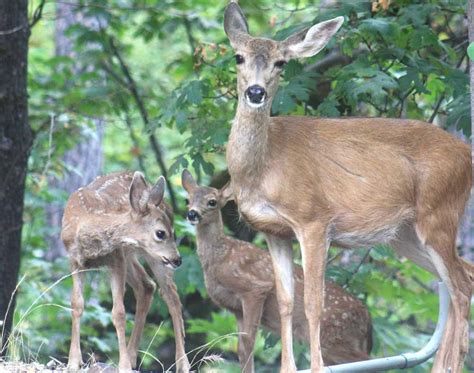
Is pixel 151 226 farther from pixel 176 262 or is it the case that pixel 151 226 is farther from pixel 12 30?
pixel 12 30

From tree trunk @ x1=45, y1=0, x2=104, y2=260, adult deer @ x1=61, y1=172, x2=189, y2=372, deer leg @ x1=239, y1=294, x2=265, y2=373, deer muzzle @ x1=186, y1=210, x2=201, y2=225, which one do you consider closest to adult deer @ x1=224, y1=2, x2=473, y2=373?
adult deer @ x1=61, y1=172, x2=189, y2=372

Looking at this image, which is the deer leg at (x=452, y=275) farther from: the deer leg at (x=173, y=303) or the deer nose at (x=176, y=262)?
the deer leg at (x=173, y=303)

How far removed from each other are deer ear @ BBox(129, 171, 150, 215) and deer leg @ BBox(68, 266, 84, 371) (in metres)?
0.61

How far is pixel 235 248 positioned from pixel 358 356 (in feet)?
4.69

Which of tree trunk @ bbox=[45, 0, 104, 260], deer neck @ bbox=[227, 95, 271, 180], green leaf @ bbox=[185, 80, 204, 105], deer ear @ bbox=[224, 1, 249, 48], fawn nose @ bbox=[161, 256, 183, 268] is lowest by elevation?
tree trunk @ bbox=[45, 0, 104, 260]

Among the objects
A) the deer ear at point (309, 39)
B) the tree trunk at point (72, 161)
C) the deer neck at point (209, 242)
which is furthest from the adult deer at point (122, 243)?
the tree trunk at point (72, 161)

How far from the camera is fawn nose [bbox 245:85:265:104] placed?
6996mm

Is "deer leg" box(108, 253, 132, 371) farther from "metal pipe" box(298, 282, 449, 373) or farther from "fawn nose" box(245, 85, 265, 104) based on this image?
"fawn nose" box(245, 85, 265, 104)

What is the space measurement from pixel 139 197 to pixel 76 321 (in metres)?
1.02

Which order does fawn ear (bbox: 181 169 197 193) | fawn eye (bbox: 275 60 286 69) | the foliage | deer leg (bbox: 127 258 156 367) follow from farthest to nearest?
1. fawn ear (bbox: 181 169 197 193)
2. the foliage
3. deer leg (bbox: 127 258 156 367)
4. fawn eye (bbox: 275 60 286 69)

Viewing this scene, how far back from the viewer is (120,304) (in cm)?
772

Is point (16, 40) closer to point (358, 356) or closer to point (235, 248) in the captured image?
point (235, 248)

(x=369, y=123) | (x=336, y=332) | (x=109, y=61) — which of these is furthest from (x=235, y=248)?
(x=109, y=61)

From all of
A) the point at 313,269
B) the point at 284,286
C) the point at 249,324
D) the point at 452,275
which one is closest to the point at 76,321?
the point at 284,286
